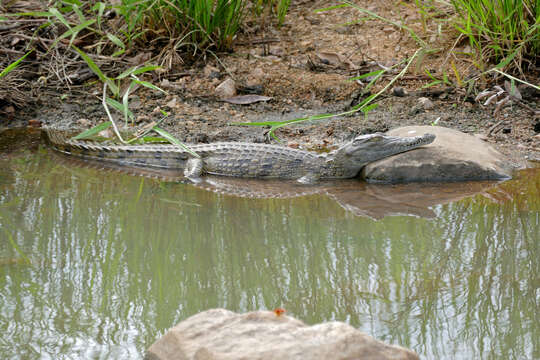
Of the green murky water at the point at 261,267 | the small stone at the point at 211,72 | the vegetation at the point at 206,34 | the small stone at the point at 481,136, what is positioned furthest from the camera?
the small stone at the point at 211,72

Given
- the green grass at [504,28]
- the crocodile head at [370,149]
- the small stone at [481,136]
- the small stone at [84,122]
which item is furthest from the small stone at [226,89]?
the small stone at [481,136]

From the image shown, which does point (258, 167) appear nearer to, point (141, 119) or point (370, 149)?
point (370, 149)

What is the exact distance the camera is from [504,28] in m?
5.93

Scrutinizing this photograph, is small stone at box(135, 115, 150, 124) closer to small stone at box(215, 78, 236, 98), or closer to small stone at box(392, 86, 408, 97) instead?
small stone at box(215, 78, 236, 98)

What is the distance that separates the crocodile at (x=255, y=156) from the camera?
17.1ft

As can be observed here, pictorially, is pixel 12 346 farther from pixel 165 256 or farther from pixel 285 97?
pixel 285 97

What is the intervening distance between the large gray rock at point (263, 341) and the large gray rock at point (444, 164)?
2968mm

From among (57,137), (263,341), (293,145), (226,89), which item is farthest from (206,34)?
(263,341)

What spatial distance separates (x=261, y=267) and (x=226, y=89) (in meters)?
3.69

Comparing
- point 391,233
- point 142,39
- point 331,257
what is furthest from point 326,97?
point 331,257

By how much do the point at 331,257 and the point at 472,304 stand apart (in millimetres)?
846

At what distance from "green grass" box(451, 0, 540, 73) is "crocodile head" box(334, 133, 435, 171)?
4.77ft

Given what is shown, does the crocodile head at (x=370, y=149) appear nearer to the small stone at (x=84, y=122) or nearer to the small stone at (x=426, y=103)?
the small stone at (x=426, y=103)

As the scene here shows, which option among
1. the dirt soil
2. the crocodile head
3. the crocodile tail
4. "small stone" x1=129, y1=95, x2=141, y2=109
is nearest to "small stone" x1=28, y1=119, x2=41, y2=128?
the dirt soil
